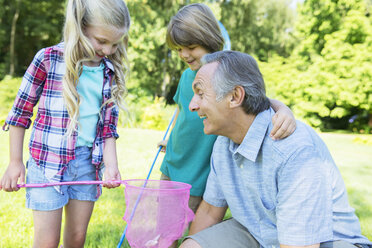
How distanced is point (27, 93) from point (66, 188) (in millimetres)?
591

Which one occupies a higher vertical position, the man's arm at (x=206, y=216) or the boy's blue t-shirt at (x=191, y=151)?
the boy's blue t-shirt at (x=191, y=151)

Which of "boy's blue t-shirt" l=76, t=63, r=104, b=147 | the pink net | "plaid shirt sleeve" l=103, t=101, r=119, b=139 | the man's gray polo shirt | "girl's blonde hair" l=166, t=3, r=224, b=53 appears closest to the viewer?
the man's gray polo shirt

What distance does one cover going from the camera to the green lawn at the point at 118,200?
2943mm

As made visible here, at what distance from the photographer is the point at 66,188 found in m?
2.15

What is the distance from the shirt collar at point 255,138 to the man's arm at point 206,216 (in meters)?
0.59

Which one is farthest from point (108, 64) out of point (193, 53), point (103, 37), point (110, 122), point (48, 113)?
point (193, 53)

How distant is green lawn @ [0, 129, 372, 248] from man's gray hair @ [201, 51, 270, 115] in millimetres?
1629

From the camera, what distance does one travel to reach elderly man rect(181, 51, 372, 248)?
5.60ft

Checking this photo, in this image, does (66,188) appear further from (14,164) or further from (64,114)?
(64,114)

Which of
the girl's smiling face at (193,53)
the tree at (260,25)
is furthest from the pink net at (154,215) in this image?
the tree at (260,25)

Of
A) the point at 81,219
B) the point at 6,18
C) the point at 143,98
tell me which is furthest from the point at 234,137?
the point at 6,18

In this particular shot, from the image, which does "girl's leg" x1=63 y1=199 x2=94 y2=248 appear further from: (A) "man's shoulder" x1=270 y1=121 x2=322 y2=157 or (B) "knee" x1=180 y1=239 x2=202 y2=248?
(A) "man's shoulder" x1=270 y1=121 x2=322 y2=157

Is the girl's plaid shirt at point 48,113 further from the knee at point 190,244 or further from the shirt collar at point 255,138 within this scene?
the shirt collar at point 255,138

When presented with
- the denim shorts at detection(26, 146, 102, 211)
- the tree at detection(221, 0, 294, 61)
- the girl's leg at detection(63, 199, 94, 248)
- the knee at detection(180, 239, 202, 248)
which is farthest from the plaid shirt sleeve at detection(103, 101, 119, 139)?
the tree at detection(221, 0, 294, 61)
